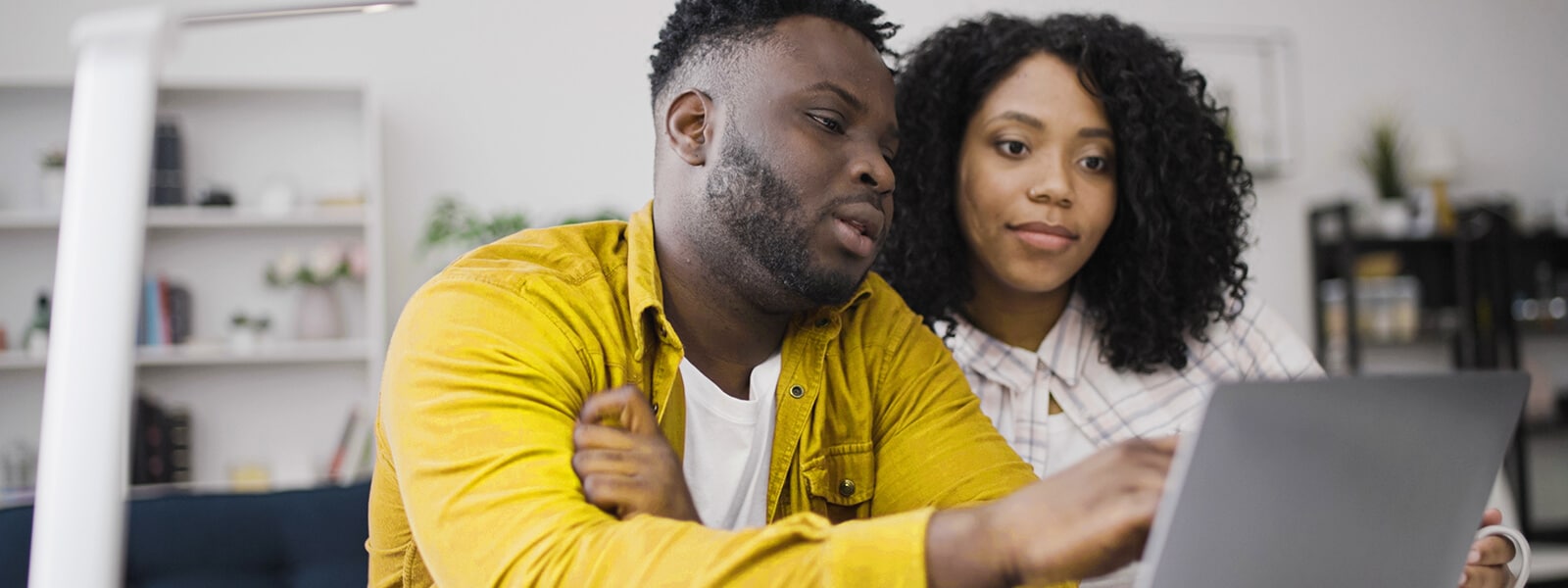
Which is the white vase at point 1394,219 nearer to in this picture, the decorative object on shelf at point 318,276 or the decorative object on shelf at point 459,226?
the decorative object on shelf at point 459,226

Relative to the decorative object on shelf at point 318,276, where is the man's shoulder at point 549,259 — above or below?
below

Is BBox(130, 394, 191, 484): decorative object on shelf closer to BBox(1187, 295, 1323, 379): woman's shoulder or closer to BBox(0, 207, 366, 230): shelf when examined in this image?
BBox(0, 207, 366, 230): shelf

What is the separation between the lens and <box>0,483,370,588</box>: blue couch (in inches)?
56.4

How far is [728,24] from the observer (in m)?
1.16

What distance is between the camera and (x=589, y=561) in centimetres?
74

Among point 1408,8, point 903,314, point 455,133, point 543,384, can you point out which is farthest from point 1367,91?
point 543,384

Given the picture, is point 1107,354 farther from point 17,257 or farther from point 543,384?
point 17,257

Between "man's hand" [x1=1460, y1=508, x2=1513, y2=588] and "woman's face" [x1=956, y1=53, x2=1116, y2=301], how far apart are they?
608 mm

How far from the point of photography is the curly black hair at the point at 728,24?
1.14 meters

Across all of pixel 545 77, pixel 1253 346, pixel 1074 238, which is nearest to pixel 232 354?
pixel 545 77

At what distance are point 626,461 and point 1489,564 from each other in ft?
2.78

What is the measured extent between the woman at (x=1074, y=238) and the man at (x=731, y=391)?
327 mm

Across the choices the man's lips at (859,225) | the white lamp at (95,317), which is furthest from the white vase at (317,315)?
the white lamp at (95,317)

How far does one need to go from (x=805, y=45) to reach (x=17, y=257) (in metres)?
3.61
